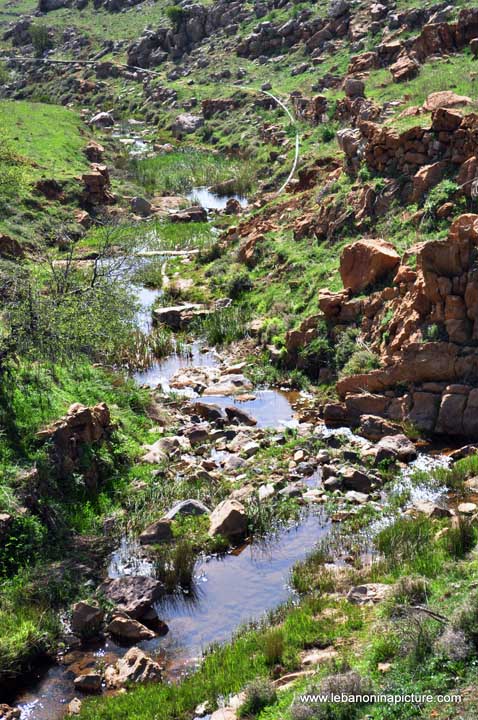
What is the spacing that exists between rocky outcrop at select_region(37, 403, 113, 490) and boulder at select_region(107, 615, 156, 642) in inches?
169

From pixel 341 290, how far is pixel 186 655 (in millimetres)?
13265

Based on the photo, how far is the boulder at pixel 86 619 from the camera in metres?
13.1

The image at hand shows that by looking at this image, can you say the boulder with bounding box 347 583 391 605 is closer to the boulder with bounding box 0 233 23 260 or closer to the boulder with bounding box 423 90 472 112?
the boulder with bounding box 423 90 472 112

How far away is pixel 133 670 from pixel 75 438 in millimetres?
6309

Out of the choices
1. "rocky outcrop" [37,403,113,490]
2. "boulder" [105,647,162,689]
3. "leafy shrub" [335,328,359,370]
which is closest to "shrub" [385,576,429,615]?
"boulder" [105,647,162,689]

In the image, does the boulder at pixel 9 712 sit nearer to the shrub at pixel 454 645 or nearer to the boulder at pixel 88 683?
the boulder at pixel 88 683

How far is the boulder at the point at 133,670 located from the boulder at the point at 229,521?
3.61m

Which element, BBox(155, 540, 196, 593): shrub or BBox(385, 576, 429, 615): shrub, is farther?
BBox(155, 540, 196, 593): shrub

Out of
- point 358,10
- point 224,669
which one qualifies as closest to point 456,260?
point 224,669

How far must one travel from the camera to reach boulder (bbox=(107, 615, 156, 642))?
13000mm

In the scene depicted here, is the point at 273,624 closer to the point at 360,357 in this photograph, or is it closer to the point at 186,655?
the point at 186,655

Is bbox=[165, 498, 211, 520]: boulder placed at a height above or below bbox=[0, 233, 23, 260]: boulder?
above

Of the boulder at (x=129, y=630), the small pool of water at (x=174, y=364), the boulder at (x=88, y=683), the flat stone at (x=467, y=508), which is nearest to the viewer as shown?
the boulder at (x=88, y=683)

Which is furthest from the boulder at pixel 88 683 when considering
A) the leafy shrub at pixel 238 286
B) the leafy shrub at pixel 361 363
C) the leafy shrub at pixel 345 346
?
the leafy shrub at pixel 238 286
